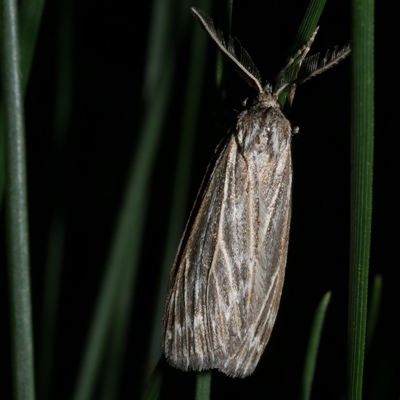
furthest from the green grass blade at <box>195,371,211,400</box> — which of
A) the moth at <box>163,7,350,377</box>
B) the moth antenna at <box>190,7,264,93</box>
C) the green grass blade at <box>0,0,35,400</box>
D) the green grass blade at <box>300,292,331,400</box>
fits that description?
the moth antenna at <box>190,7,264,93</box>

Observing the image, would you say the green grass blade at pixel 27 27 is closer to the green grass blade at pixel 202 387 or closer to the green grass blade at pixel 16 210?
the green grass blade at pixel 16 210

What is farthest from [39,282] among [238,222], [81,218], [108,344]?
[238,222]

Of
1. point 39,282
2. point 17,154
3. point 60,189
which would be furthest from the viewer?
point 39,282

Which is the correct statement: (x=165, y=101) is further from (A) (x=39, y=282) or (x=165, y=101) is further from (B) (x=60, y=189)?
(A) (x=39, y=282)

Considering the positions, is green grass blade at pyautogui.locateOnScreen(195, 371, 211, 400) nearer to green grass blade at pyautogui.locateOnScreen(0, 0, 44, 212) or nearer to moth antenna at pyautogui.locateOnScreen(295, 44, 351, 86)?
green grass blade at pyautogui.locateOnScreen(0, 0, 44, 212)

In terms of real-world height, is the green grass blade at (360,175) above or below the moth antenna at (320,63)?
below

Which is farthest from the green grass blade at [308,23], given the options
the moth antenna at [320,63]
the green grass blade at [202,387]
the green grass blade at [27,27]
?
the green grass blade at [202,387]

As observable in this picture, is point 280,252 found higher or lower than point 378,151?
lower
